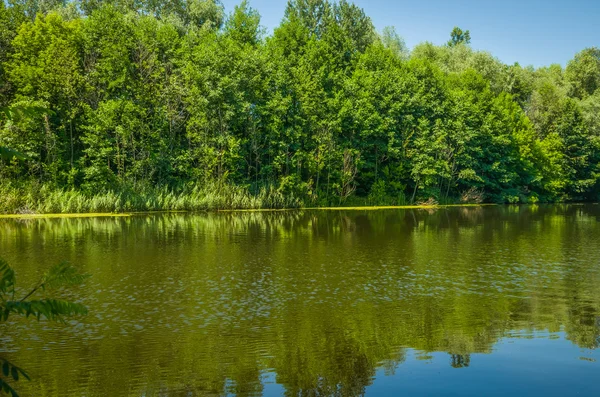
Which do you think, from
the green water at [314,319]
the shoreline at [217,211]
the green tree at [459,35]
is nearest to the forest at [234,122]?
the shoreline at [217,211]

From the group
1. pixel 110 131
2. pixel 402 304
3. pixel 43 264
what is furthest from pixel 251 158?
pixel 402 304

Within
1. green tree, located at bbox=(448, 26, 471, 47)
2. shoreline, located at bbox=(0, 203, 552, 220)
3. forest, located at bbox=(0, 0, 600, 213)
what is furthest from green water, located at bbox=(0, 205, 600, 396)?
green tree, located at bbox=(448, 26, 471, 47)

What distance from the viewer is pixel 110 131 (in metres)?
57.4

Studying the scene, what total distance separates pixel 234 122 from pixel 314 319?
45.3 meters

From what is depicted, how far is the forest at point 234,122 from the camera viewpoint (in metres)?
54.3

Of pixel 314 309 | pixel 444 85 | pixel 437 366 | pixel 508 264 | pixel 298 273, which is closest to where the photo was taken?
pixel 437 366

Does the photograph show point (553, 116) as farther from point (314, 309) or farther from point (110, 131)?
point (314, 309)

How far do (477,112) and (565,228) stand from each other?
37.7m

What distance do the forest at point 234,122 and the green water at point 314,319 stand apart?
22.4 metres

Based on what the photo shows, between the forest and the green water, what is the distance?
22.4 meters

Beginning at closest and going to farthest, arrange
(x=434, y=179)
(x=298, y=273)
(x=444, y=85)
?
(x=298, y=273) → (x=434, y=179) → (x=444, y=85)

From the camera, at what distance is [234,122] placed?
59906mm

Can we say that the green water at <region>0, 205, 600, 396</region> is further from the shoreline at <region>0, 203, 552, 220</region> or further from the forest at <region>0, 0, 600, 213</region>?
the forest at <region>0, 0, 600, 213</region>

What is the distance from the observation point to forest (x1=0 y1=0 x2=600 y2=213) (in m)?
54.3
